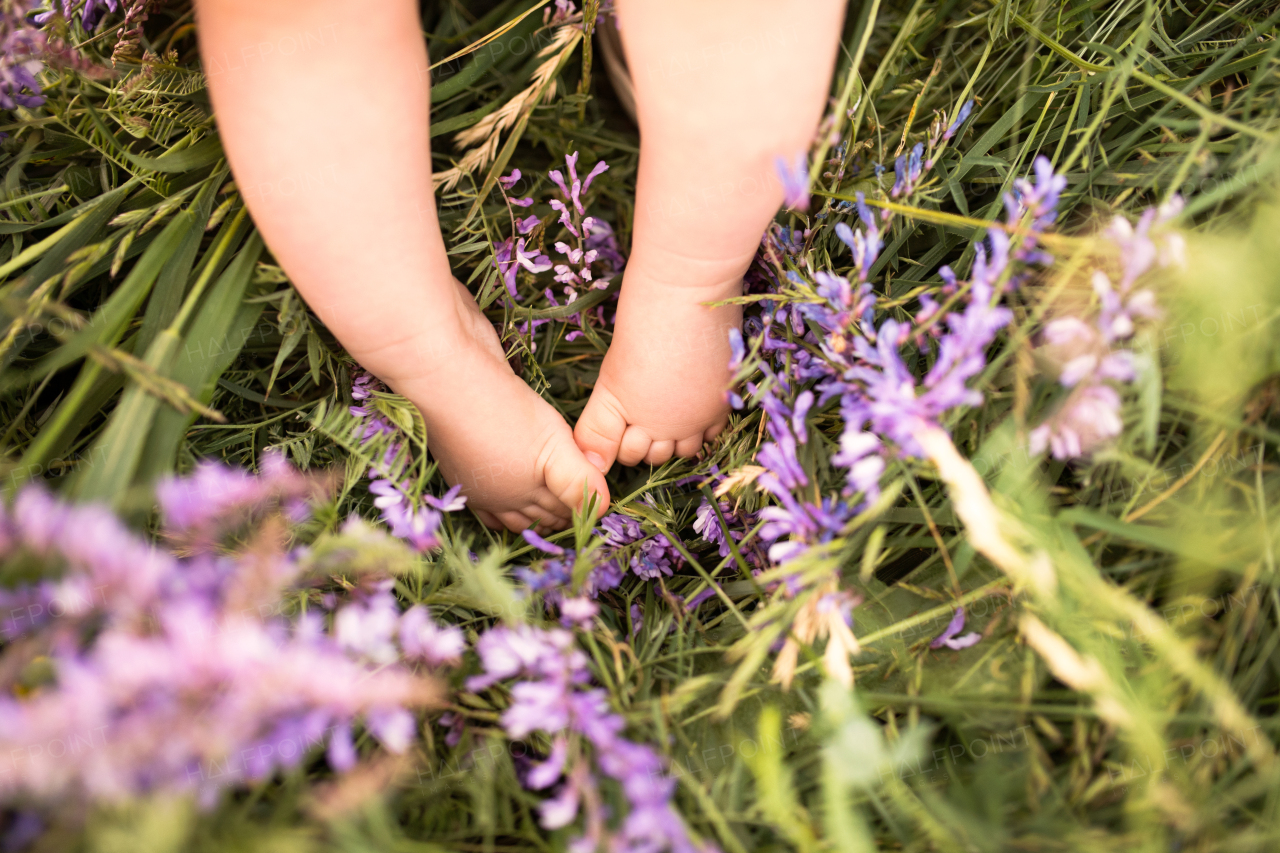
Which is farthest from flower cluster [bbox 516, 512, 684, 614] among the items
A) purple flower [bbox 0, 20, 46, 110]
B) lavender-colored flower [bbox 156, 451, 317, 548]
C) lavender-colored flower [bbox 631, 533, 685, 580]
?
purple flower [bbox 0, 20, 46, 110]

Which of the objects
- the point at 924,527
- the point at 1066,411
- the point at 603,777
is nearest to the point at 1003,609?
the point at 924,527

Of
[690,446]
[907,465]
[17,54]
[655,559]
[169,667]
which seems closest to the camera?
[169,667]

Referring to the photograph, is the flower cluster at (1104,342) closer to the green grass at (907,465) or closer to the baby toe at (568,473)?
the green grass at (907,465)

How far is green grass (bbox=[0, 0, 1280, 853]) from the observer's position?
533 mm

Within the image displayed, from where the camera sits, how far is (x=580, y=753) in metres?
0.58

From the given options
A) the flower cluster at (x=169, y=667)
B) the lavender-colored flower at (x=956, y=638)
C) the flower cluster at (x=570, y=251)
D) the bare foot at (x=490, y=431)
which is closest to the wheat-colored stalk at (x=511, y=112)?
the flower cluster at (x=570, y=251)

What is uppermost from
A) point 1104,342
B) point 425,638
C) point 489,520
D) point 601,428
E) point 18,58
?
point 18,58

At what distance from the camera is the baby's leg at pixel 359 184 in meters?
0.69

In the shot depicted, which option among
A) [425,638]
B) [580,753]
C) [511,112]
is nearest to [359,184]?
[511,112]

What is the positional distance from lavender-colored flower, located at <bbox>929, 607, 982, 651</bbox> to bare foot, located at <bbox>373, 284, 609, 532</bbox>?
1.22ft

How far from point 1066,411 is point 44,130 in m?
1.17

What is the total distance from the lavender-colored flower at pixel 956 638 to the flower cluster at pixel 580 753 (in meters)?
0.29

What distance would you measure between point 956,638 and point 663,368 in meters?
0.44

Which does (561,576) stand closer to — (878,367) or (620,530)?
(620,530)
